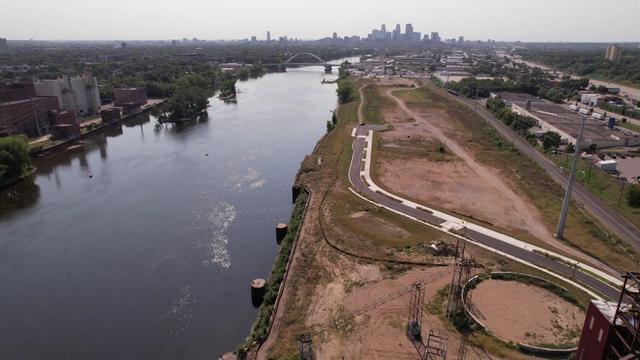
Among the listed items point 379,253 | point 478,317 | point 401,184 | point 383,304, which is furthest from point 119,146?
point 478,317

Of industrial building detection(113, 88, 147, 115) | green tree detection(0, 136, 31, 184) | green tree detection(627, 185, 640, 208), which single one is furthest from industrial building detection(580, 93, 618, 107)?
green tree detection(0, 136, 31, 184)

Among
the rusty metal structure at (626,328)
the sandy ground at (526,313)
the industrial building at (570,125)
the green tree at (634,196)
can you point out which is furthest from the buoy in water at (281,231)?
the industrial building at (570,125)

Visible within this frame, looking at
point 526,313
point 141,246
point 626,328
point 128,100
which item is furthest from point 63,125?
point 626,328

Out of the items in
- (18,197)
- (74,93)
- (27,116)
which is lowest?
(18,197)

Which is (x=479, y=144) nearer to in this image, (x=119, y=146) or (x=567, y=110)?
(x=567, y=110)

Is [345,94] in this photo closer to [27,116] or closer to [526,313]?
[27,116]

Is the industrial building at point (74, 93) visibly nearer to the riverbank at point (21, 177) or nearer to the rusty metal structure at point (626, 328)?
the riverbank at point (21, 177)
